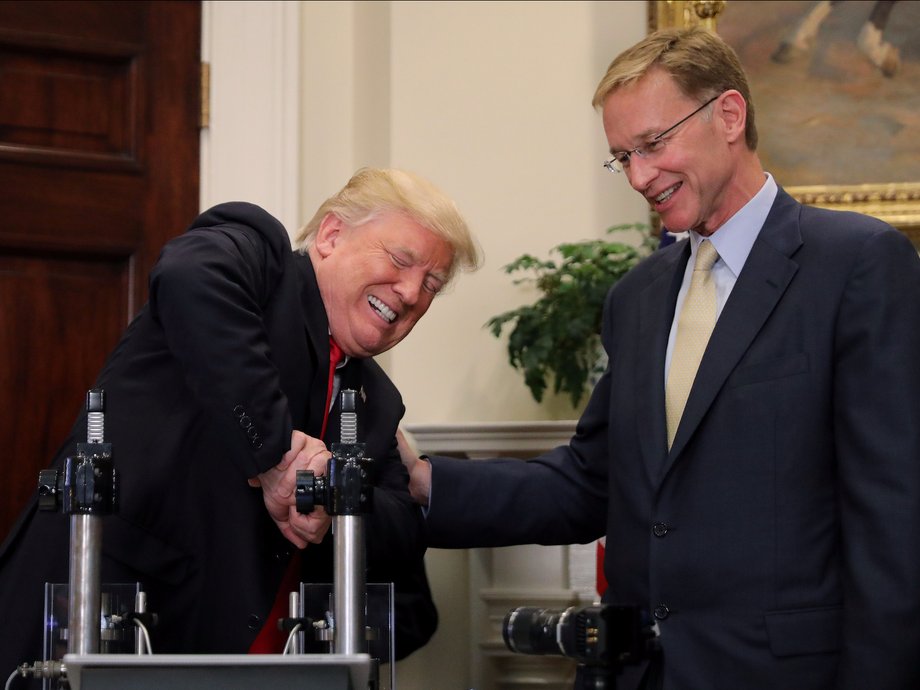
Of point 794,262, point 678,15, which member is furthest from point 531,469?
point 678,15

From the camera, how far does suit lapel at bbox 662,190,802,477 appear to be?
2160mm

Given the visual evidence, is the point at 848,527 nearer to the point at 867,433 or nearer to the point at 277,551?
the point at 867,433

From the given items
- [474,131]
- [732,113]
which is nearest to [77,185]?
[474,131]

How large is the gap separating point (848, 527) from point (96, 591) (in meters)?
1.15

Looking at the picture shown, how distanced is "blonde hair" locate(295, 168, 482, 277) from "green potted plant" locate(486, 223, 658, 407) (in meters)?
1.03

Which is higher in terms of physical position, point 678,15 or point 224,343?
point 678,15

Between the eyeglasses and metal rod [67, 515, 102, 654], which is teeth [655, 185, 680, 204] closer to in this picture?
the eyeglasses

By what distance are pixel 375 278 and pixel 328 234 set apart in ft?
0.52

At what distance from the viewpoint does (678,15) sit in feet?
12.4

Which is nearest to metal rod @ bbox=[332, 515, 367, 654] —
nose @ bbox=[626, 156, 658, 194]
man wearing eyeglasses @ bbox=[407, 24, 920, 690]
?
man wearing eyeglasses @ bbox=[407, 24, 920, 690]

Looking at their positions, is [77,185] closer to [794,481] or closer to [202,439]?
[202,439]

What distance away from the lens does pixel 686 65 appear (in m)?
2.33

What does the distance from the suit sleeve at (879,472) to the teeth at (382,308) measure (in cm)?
81

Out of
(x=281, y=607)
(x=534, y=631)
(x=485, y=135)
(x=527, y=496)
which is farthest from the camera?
(x=485, y=135)
